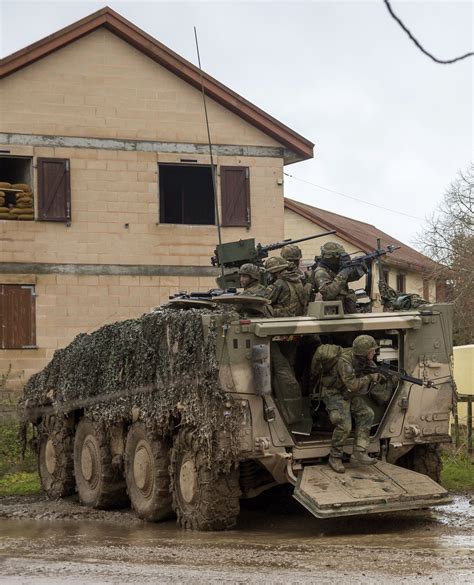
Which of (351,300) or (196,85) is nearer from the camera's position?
(351,300)

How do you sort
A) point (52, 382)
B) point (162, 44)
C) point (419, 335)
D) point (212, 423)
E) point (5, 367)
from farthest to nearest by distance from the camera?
point (162, 44), point (5, 367), point (52, 382), point (419, 335), point (212, 423)

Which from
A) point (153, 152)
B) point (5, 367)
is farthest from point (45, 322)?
point (153, 152)

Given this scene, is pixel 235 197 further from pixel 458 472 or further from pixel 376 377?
pixel 376 377

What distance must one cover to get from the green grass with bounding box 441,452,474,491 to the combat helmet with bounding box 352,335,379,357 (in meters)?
3.14

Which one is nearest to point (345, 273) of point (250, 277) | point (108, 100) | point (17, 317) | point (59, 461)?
point (250, 277)

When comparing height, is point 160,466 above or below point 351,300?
below

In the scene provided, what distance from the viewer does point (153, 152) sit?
21422 millimetres

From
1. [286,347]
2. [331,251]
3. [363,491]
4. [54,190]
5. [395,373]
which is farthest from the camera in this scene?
[54,190]

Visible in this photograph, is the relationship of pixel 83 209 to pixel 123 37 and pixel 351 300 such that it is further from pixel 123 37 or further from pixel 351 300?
pixel 351 300

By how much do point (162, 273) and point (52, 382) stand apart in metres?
7.16

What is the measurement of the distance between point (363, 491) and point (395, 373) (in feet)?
4.42

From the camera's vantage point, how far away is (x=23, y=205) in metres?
20.6

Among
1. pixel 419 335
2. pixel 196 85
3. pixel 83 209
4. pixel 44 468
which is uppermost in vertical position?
pixel 196 85

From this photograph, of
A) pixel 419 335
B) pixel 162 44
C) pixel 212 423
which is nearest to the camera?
pixel 212 423
